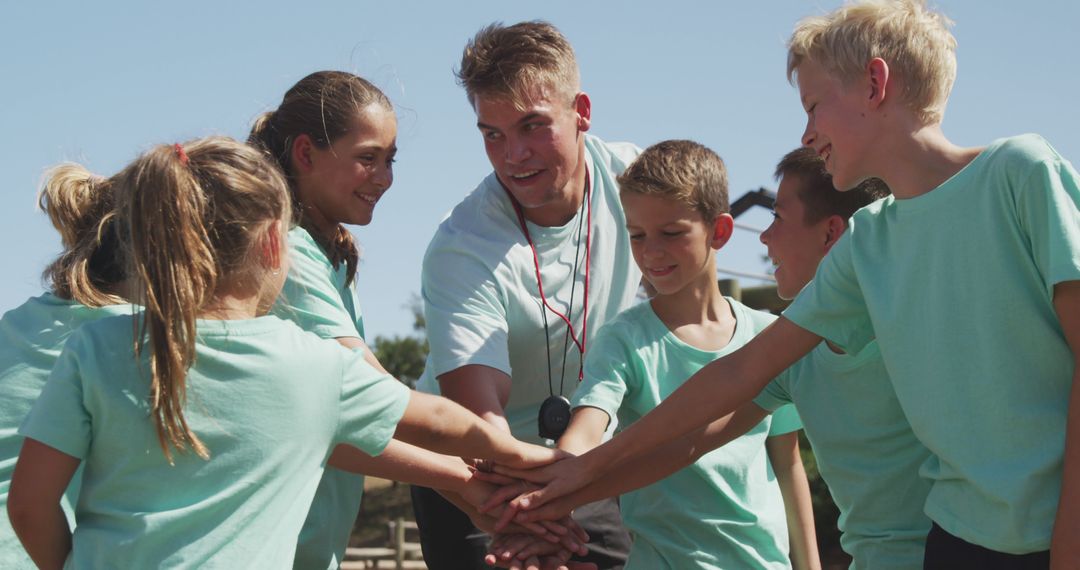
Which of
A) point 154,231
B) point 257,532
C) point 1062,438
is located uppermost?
point 154,231

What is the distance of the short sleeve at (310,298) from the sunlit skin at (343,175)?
394mm

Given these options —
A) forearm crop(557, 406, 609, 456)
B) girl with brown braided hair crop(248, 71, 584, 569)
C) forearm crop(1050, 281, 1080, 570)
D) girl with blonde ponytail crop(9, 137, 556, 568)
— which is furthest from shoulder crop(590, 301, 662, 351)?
forearm crop(1050, 281, 1080, 570)

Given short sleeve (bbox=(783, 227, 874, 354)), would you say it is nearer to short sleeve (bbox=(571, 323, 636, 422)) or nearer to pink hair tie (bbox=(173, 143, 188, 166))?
short sleeve (bbox=(571, 323, 636, 422))

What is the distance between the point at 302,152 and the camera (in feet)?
13.5

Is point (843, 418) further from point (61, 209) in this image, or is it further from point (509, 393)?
point (61, 209)

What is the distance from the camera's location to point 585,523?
441 cm

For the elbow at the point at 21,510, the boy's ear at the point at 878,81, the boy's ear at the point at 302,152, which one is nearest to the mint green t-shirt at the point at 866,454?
the boy's ear at the point at 878,81

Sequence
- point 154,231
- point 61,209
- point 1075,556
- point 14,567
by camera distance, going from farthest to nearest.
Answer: point 61,209 → point 14,567 → point 154,231 → point 1075,556

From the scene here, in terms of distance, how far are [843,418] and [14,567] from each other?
90.5 inches

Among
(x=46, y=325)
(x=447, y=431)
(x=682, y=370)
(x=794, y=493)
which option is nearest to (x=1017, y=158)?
(x=682, y=370)

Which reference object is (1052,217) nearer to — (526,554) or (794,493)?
(794,493)

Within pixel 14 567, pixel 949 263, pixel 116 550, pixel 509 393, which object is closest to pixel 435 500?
pixel 509 393

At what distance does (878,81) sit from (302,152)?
1.88m

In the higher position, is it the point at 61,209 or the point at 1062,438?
the point at 61,209
